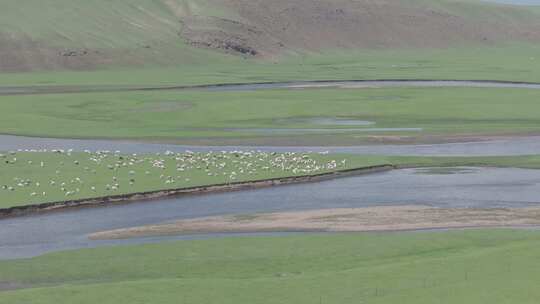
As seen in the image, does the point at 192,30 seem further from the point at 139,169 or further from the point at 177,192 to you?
the point at 177,192

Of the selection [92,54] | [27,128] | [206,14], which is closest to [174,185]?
[27,128]

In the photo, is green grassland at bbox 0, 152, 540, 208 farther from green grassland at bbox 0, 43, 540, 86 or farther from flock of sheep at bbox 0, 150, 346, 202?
green grassland at bbox 0, 43, 540, 86

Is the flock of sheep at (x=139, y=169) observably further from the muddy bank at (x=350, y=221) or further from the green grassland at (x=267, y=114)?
the green grassland at (x=267, y=114)

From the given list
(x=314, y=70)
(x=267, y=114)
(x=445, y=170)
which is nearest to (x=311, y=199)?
(x=445, y=170)

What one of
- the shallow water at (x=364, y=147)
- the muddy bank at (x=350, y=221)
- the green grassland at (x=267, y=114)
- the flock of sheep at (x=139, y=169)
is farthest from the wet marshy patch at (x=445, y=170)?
the green grassland at (x=267, y=114)

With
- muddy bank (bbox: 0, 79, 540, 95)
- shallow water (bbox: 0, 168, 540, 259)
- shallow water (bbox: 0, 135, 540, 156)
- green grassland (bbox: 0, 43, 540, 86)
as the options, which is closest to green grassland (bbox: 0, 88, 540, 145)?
shallow water (bbox: 0, 135, 540, 156)

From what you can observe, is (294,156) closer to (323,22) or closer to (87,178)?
(87,178)
